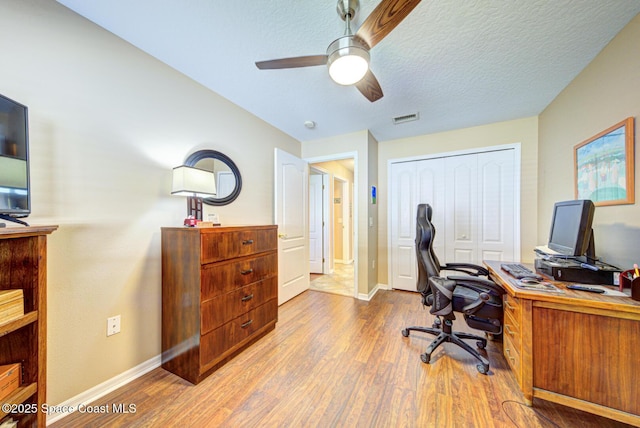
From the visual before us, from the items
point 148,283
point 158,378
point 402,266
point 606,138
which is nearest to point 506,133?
point 606,138

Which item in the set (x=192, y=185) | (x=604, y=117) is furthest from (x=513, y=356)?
(x=192, y=185)

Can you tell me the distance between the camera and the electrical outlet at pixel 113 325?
1.49m

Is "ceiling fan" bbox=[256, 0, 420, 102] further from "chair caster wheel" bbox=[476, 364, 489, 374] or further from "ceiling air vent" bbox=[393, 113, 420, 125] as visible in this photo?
"chair caster wheel" bbox=[476, 364, 489, 374]

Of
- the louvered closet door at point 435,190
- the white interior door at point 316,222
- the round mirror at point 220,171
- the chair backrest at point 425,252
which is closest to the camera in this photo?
the chair backrest at point 425,252

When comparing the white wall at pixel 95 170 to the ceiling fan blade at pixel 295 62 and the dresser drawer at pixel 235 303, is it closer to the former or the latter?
the dresser drawer at pixel 235 303

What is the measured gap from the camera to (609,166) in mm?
1581

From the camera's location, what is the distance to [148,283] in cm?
170

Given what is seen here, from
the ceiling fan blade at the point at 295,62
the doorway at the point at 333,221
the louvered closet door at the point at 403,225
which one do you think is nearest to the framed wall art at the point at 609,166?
the louvered closet door at the point at 403,225

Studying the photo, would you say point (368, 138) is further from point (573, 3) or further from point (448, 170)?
point (573, 3)

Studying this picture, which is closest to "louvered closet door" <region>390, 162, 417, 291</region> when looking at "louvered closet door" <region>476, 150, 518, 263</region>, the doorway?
the doorway

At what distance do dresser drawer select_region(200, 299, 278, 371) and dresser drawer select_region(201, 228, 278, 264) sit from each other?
1.78 ft

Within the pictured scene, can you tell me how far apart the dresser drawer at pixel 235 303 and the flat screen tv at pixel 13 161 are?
1038 mm

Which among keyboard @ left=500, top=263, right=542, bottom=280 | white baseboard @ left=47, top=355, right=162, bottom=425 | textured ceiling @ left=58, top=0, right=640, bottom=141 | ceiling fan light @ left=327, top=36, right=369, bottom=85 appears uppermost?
textured ceiling @ left=58, top=0, right=640, bottom=141

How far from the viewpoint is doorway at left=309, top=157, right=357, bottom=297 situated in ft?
12.7
